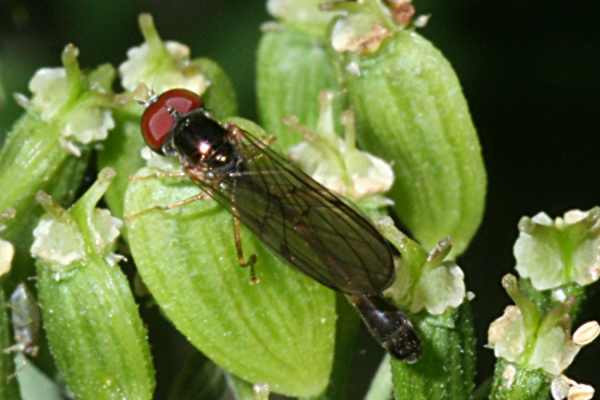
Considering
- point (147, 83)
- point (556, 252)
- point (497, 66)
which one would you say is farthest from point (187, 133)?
point (497, 66)

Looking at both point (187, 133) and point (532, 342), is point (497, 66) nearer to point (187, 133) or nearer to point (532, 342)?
point (187, 133)

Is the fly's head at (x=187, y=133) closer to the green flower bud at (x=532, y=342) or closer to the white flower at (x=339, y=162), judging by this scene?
the white flower at (x=339, y=162)

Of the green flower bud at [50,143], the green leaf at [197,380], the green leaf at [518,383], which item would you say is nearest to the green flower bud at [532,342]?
the green leaf at [518,383]

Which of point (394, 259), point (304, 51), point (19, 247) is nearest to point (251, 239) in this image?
point (394, 259)

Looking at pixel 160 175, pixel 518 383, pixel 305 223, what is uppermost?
pixel 160 175

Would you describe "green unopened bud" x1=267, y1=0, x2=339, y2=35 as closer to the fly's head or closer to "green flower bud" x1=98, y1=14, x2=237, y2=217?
"green flower bud" x1=98, y1=14, x2=237, y2=217

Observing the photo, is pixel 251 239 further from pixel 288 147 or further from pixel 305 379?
pixel 288 147
